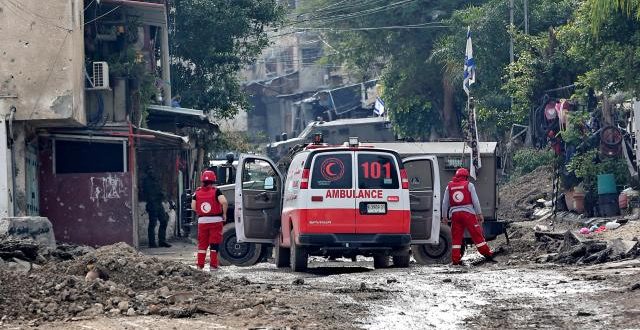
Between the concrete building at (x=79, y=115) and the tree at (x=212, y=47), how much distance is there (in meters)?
6.13

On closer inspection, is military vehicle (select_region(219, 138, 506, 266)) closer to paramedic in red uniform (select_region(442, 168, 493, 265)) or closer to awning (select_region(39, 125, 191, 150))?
paramedic in red uniform (select_region(442, 168, 493, 265))

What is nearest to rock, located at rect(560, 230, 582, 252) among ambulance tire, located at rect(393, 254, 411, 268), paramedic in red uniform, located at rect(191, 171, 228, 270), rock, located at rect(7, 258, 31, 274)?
ambulance tire, located at rect(393, 254, 411, 268)

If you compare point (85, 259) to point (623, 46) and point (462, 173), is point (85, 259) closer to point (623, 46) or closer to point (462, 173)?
point (462, 173)

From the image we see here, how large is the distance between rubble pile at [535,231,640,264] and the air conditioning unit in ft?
39.7

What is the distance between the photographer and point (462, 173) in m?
20.7

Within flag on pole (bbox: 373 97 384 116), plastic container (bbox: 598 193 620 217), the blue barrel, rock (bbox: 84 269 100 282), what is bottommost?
rock (bbox: 84 269 100 282)

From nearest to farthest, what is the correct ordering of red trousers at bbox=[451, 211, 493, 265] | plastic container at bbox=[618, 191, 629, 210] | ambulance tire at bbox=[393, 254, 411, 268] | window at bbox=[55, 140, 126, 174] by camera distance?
ambulance tire at bbox=[393, 254, 411, 268]
red trousers at bbox=[451, 211, 493, 265]
plastic container at bbox=[618, 191, 629, 210]
window at bbox=[55, 140, 126, 174]

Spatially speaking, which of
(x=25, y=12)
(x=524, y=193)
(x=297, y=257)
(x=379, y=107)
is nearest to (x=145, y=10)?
(x=25, y=12)

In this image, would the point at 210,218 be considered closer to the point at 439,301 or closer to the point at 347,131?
the point at 439,301

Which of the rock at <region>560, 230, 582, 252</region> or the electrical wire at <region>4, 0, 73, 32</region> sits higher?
the electrical wire at <region>4, 0, 73, 32</region>

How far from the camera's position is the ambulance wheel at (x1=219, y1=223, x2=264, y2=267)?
21922 mm

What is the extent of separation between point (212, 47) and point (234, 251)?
1989 centimetres

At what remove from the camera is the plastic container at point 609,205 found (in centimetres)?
2975

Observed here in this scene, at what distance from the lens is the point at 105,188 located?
97.9 feet
